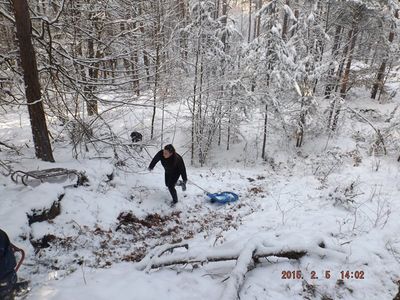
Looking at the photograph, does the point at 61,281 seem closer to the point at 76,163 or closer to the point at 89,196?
the point at 89,196

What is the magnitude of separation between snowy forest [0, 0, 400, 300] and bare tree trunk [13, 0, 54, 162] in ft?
0.10

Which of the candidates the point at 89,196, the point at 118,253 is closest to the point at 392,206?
the point at 118,253

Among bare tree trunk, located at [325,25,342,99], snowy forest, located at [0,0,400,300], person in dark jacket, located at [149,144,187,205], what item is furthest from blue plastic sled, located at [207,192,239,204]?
bare tree trunk, located at [325,25,342,99]

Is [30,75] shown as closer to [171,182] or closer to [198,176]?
[171,182]

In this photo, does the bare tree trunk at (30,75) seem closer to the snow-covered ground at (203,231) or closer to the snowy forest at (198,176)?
the snowy forest at (198,176)

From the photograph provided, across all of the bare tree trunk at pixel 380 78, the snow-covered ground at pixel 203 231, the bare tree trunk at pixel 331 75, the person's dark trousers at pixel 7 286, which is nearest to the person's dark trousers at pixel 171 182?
the snow-covered ground at pixel 203 231

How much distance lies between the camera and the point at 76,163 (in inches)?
318

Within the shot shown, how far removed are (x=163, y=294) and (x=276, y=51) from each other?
13.2 metres

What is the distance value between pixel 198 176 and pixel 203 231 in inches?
176

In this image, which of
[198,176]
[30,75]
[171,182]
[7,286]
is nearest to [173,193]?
[171,182]

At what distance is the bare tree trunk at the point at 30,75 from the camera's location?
20.2 ft

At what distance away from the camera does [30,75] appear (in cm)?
651

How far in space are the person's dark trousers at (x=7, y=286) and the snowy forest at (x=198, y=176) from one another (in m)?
0.04

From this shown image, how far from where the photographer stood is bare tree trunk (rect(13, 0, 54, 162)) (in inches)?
243
